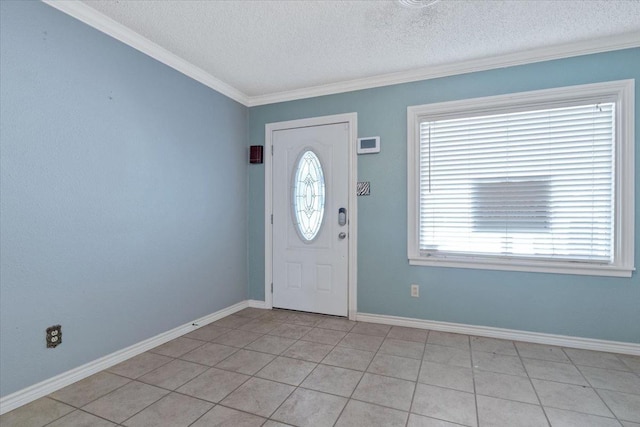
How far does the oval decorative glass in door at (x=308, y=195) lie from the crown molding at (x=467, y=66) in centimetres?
70

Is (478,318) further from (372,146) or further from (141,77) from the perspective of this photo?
(141,77)

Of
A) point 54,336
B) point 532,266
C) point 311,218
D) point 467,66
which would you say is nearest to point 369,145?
point 311,218

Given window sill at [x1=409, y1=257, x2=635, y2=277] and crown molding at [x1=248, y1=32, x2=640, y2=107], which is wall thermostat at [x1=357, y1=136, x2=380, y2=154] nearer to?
crown molding at [x1=248, y1=32, x2=640, y2=107]

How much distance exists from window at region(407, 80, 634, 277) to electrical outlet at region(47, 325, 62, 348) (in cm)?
282

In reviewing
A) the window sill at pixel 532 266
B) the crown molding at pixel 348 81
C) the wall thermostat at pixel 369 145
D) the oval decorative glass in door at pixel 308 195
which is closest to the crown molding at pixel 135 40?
the crown molding at pixel 348 81

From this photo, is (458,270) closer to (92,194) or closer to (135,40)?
(92,194)

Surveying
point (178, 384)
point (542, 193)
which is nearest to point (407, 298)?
point (542, 193)

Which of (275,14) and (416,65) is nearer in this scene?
(275,14)

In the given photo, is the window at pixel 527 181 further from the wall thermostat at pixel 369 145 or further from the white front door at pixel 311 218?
the white front door at pixel 311 218

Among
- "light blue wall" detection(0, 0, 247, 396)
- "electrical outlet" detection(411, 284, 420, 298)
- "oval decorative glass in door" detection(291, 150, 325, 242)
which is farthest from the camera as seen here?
"oval decorative glass in door" detection(291, 150, 325, 242)

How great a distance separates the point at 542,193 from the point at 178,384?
3.20 m

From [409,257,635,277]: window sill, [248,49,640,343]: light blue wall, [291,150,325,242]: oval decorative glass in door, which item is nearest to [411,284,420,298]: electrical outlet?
[248,49,640,343]: light blue wall

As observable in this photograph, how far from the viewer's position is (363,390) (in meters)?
2.04

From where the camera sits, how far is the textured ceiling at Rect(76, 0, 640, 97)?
2.16 m
